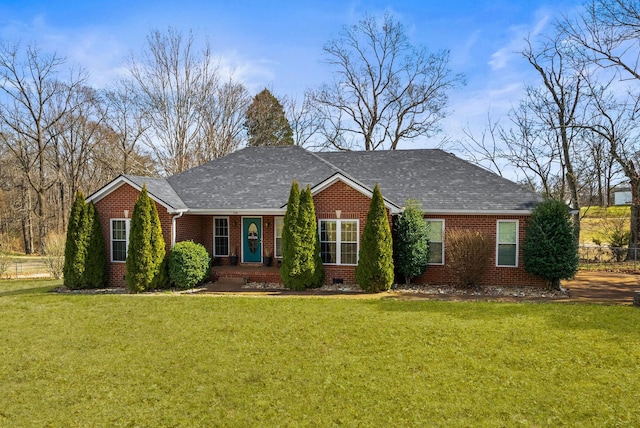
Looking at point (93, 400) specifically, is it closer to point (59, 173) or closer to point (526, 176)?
point (526, 176)

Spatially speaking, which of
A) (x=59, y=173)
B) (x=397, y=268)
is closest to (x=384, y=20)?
(x=397, y=268)

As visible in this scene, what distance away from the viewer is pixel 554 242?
13586mm

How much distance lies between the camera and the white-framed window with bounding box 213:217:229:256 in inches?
685

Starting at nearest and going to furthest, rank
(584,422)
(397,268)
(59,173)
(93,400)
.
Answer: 1. (584,422)
2. (93,400)
3. (397,268)
4. (59,173)

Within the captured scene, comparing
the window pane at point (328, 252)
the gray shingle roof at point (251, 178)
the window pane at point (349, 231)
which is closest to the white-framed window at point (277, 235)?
the gray shingle roof at point (251, 178)

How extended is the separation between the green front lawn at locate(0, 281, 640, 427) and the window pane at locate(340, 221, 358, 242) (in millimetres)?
4408

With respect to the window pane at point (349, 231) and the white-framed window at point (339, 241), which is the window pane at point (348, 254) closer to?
the white-framed window at point (339, 241)

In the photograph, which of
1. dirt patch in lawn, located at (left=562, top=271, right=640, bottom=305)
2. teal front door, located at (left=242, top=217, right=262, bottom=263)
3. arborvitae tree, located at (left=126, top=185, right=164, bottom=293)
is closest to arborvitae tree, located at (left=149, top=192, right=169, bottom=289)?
arborvitae tree, located at (left=126, top=185, right=164, bottom=293)

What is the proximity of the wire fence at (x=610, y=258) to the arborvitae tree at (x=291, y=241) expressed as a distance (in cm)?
1475

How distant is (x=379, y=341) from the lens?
8070 mm

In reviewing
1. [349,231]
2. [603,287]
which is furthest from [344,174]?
[603,287]

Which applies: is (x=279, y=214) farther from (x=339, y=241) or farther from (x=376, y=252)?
(x=376, y=252)

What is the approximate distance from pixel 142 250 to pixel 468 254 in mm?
10844

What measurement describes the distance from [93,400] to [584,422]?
6.12 m
